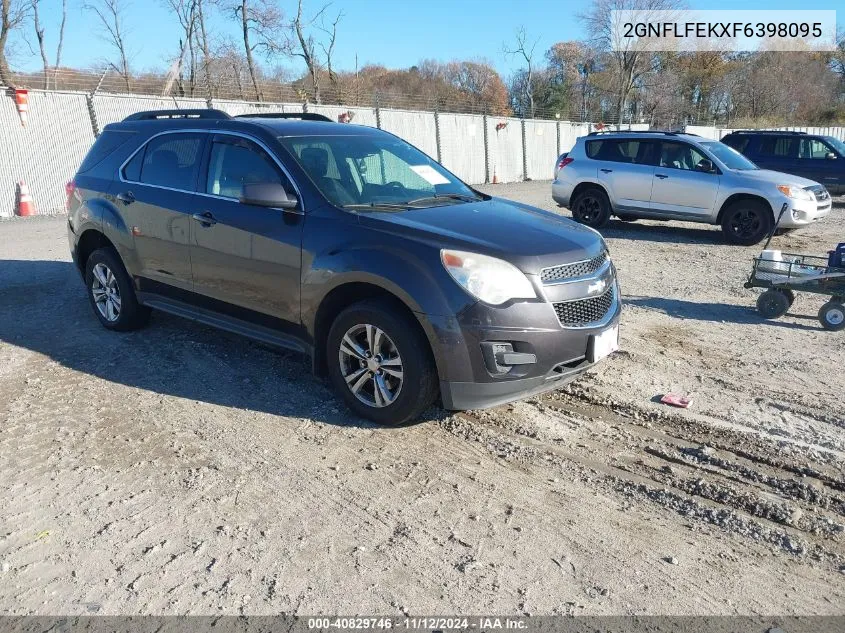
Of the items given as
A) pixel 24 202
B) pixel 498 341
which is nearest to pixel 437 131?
pixel 24 202

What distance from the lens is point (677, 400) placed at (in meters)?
4.61

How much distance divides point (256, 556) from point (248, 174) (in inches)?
109

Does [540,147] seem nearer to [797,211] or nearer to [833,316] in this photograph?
[797,211]

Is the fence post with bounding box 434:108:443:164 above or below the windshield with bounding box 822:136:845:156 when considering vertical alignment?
above

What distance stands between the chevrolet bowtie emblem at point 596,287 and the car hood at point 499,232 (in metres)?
0.17

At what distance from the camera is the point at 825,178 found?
1667 centimetres

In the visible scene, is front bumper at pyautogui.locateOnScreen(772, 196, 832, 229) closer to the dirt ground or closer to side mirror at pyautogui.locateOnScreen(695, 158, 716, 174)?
side mirror at pyautogui.locateOnScreen(695, 158, 716, 174)

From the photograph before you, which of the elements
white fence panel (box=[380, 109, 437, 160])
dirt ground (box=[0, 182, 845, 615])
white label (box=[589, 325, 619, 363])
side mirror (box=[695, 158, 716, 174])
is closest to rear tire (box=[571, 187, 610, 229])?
side mirror (box=[695, 158, 716, 174])

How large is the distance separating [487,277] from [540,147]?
26.6 m

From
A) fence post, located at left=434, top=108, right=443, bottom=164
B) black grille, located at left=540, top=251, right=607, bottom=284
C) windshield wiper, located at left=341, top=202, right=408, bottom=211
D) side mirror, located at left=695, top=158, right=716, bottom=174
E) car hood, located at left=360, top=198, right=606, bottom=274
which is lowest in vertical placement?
black grille, located at left=540, top=251, right=607, bottom=284

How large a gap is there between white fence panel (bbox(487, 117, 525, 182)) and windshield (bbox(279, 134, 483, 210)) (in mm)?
21232

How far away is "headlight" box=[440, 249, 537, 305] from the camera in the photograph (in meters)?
3.80

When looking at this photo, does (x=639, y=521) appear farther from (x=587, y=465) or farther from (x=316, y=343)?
(x=316, y=343)

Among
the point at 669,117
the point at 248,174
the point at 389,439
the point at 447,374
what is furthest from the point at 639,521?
the point at 669,117
